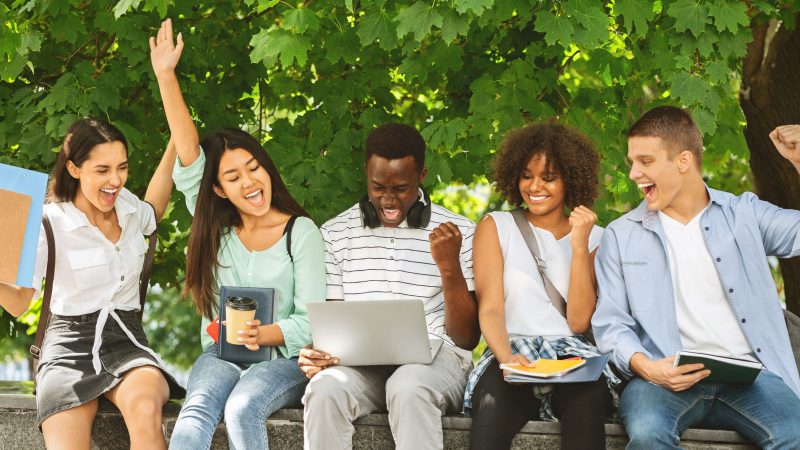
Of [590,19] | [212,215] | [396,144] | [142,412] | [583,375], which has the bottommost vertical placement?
[142,412]

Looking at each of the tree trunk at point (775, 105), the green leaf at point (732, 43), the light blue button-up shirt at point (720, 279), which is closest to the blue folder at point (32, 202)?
the light blue button-up shirt at point (720, 279)

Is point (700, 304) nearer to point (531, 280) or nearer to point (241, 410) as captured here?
point (531, 280)

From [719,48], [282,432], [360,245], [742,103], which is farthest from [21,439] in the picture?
[742,103]

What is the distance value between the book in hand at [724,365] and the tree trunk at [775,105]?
3.40 meters

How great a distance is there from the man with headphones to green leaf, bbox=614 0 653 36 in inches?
48.5

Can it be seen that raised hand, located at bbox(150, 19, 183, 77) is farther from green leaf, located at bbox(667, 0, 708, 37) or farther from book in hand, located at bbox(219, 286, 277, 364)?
green leaf, located at bbox(667, 0, 708, 37)

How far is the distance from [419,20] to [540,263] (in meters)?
1.27

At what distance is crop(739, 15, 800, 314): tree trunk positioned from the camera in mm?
7262

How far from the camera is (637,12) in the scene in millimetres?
5258

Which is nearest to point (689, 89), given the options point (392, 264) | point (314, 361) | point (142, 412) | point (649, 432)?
point (392, 264)

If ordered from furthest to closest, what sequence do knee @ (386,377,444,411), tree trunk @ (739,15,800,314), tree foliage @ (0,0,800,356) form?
tree trunk @ (739,15,800,314) → tree foliage @ (0,0,800,356) → knee @ (386,377,444,411)

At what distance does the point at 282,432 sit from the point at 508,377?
1.08m

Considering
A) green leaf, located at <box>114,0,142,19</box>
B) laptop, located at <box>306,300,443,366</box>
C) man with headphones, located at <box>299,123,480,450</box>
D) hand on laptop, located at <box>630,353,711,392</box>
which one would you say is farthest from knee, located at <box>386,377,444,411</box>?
green leaf, located at <box>114,0,142,19</box>

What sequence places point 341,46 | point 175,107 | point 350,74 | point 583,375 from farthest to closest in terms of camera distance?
point 350,74, point 341,46, point 175,107, point 583,375
